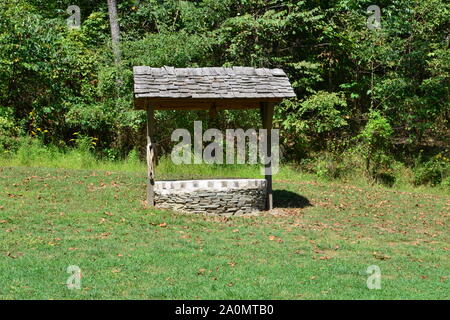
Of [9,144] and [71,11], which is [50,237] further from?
[71,11]

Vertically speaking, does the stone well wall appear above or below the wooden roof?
below

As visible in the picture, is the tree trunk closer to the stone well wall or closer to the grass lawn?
the grass lawn

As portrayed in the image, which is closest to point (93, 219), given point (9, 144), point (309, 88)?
point (9, 144)

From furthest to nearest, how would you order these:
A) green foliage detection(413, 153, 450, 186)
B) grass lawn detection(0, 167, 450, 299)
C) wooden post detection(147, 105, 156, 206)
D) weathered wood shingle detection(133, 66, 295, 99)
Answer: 1. green foliage detection(413, 153, 450, 186)
2. wooden post detection(147, 105, 156, 206)
3. weathered wood shingle detection(133, 66, 295, 99)
4. grass lawn detection(0, 167, 450, 299)

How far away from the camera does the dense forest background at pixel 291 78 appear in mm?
20297

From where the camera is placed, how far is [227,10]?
2256 cm

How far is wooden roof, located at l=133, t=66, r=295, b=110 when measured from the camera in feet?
44.3

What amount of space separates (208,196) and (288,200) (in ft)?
9.36

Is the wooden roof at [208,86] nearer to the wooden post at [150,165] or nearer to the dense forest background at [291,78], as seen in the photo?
the wooden post at [150,165]
